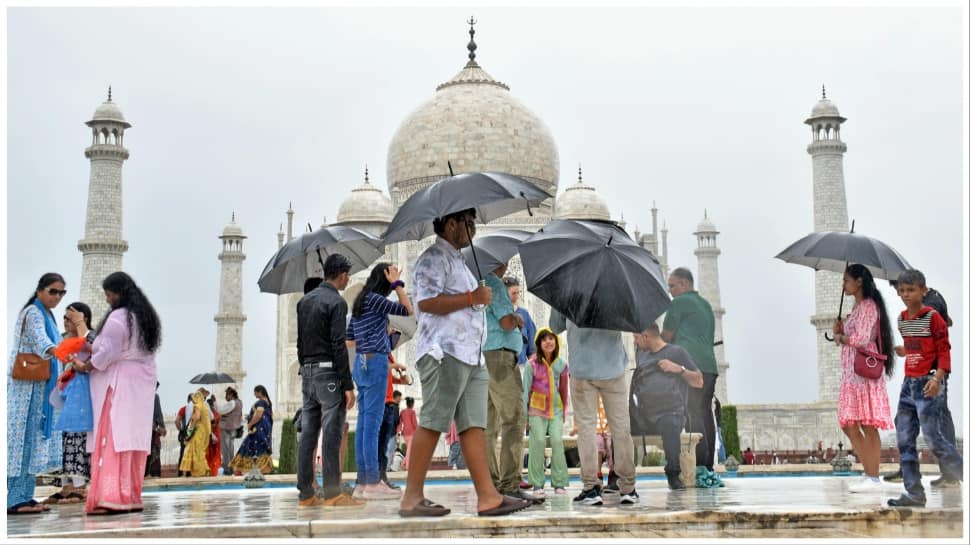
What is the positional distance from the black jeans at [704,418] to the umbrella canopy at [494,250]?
5.48ft

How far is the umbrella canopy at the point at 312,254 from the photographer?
8.05 metres

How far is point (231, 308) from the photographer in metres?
32.0

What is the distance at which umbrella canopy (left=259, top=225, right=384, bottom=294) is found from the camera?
8047mm

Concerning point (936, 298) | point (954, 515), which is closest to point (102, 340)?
point (954, 515)

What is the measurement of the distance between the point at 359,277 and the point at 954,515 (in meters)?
24.7

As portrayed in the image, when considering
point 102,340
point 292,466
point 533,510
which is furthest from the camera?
point 292,466

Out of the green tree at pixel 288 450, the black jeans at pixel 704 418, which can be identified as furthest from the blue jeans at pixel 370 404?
the green tree at pixel 288 450

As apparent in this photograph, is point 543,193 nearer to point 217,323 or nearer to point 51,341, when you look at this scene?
point 51,341

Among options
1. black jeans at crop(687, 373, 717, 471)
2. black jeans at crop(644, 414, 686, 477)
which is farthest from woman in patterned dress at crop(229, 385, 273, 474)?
black jeans at crop(644, 414, 686, 477)

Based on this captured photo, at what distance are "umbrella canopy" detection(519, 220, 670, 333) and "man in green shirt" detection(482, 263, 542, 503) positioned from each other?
1.91 ft

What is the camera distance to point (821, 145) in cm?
2802

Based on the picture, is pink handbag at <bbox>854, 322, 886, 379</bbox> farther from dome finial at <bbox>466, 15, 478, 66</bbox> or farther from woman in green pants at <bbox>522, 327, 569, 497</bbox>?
dome finial at <bbox>466, 15, 478, 66</bbox>

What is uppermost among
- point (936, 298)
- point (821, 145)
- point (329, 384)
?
point (821, 145)

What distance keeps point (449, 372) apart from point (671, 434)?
8.40ft
